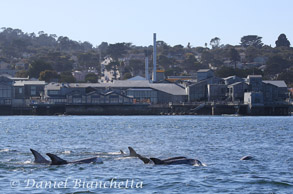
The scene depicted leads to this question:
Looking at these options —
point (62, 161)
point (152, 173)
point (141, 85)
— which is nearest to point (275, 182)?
point (152, 173)

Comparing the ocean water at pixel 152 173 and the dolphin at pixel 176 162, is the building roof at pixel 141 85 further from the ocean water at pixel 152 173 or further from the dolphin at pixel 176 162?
the dolphin at pixel 176 162

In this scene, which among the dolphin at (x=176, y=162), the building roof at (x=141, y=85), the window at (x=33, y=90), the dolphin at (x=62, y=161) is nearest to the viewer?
the dolphin at (x=62, y=161)

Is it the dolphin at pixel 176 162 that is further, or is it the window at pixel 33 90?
the window at pixel 33 90

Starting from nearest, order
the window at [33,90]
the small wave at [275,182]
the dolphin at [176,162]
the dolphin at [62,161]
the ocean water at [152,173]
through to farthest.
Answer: the ocean water at [152,173], the small wave at [275,182], the dolphin at [62,161], the dolphin at [176,162], the window at [33,90]

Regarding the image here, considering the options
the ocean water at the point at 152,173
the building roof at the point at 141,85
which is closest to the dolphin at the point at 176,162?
the ocean water at the point at 152,173

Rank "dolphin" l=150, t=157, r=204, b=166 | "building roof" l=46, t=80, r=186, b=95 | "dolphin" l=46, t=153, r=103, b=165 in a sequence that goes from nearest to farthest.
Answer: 1. "dolphin" l=46, t=153, r=103, b=165
2. "dolphin" l=150, t=157, r=204, b=166
3. "building roof" l=46, t=80, r=186, b=95

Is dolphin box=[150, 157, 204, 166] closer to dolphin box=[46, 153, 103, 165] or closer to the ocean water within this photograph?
the ocean water

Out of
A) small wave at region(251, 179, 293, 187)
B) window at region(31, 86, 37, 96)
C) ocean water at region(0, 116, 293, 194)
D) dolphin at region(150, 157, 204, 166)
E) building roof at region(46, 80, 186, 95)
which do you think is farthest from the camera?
window at region(31, 86, 37, 96)

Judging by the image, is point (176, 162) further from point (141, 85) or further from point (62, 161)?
point (141, 85)

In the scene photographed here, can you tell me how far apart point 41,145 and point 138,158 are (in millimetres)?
16632

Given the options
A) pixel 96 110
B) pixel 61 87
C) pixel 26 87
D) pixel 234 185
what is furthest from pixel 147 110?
pixel 234 185

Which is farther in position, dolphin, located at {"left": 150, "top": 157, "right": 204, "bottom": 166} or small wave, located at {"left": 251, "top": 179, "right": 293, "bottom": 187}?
dolphin, located at {"left": 150, "top": 157, "right": 204, "bottom": 166}

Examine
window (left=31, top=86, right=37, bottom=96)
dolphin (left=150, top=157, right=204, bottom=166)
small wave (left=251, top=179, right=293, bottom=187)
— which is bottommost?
small wave (left=251, top=179, right=293, bottom=187)

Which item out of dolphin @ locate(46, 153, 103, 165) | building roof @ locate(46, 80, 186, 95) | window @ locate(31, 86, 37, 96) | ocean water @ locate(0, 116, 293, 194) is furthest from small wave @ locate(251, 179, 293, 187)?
window @ locate(31, 86, 37, 96)
